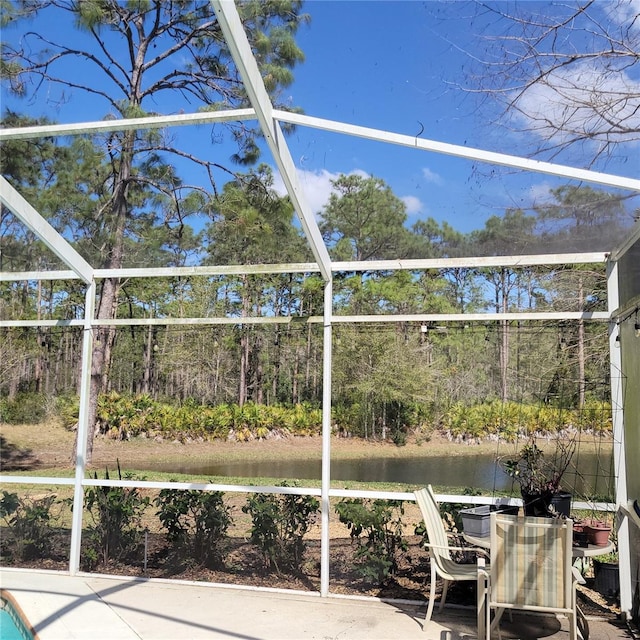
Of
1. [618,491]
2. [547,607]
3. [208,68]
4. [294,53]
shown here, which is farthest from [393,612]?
[208,68]

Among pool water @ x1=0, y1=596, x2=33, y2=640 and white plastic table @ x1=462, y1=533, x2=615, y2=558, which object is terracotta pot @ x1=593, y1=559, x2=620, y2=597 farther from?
pool water @ x1=0, y1=596, x2=33, y2=640

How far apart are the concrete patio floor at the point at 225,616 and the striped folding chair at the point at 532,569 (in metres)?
0.51

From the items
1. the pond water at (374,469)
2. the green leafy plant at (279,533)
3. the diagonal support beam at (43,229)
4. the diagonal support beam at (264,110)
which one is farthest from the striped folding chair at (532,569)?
the pond water at (374,469)

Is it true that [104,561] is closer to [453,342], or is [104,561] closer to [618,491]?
[618,491]

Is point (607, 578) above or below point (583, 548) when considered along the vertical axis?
below

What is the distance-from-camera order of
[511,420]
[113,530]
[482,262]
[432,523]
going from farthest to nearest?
[511,420] < [113,530] < [482,262] < [432,523]

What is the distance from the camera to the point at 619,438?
153 inches

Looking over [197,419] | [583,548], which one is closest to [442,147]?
[583,548]

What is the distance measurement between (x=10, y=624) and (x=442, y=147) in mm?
4097

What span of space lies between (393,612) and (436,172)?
2825 millimetres

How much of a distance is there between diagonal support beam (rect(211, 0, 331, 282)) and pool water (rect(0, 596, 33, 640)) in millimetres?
3075

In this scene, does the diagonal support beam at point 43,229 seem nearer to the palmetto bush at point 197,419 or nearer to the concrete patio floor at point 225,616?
the concrete patio floor at point 225,616

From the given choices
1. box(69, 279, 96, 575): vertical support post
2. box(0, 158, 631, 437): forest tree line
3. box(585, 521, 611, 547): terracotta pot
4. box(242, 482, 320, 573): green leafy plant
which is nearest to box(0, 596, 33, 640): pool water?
box(69, 279, 96, 575): vertical support post

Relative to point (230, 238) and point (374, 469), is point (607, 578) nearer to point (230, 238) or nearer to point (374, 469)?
point (230, 238)
